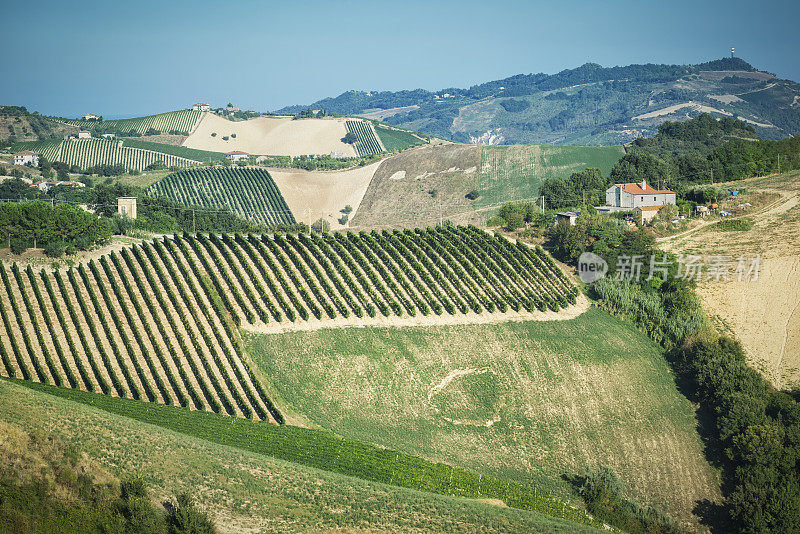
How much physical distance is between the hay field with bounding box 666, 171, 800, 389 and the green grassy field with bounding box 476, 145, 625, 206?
40.5 meters

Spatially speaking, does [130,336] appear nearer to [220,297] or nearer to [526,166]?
[220,297]

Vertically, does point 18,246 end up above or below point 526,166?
below

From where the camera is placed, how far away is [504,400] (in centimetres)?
4941

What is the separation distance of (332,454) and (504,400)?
14.9 metres

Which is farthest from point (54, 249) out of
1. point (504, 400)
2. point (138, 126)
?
point (138, 126)

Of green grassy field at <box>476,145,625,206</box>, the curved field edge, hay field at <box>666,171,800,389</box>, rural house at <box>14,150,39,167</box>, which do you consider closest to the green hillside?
rural house at <box>14,150,39,167</box>

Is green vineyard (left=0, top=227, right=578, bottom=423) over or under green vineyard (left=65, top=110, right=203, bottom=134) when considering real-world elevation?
under

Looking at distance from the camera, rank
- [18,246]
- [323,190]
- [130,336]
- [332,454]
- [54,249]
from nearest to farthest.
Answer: [332,454], [130,336], [54,249], [18,246], [323,190]

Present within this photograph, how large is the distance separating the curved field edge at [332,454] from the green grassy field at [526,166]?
70.5 metres

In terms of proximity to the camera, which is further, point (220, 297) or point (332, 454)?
point (220, 297)

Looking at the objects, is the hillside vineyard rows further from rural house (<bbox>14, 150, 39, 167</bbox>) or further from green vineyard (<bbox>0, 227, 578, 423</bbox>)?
green vineyard (<bbox>0, 227, 578, 423</bbox>)

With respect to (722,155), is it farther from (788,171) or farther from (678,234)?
(678,234)

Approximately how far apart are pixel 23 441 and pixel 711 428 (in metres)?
43.2

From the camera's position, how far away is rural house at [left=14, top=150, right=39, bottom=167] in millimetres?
131375
